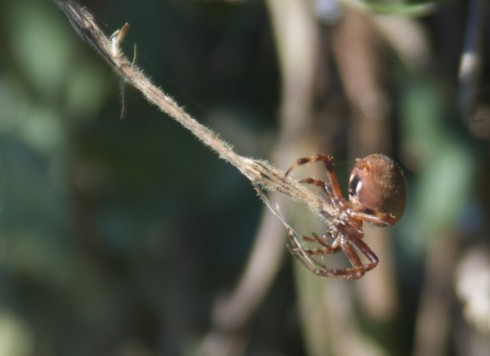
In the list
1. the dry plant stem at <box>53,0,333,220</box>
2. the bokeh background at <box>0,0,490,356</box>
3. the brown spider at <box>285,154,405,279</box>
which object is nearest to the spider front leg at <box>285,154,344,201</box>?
the brown spider at <box>285,154,405,279</box>

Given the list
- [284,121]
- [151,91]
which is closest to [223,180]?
[284,121]

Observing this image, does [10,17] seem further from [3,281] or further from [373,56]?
[373,56]

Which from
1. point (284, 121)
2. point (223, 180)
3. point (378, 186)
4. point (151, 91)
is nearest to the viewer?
point (151, 91)

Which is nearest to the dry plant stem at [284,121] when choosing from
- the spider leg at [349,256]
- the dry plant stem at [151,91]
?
the spider leg at [349,256]

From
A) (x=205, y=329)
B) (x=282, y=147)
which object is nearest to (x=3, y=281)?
(x=205, y=329)

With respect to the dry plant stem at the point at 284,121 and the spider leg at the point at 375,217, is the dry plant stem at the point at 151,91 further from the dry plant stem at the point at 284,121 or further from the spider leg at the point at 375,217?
the dry plant stem at the point at 284,121

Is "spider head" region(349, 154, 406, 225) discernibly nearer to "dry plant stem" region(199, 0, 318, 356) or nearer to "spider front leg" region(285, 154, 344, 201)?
"spider front leg" region(285, 154, 344, 201)

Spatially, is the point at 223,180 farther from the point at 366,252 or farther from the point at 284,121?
the point at 366,252
